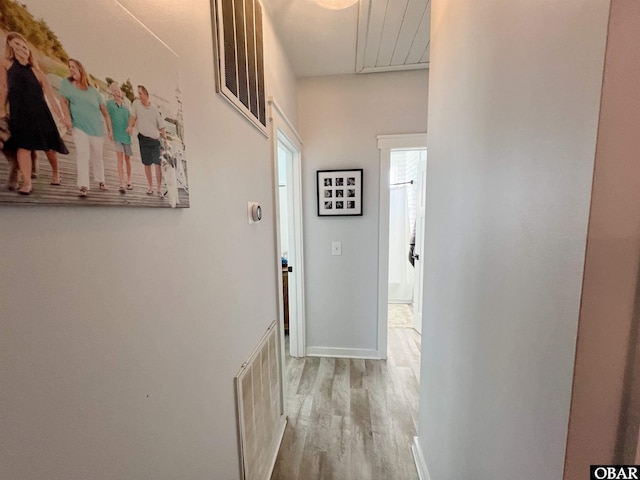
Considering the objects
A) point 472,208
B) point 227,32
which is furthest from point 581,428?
point 227,32

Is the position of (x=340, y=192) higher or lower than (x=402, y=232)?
higher

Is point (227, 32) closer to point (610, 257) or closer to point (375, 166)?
point (610, 257)

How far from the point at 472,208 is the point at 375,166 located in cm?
164

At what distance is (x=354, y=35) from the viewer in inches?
73.0

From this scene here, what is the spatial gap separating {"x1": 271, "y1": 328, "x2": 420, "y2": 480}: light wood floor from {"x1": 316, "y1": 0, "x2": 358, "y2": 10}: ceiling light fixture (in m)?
2.60

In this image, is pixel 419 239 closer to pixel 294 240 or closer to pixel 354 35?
pixel 294 240

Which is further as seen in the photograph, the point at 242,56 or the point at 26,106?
the point at 242,56

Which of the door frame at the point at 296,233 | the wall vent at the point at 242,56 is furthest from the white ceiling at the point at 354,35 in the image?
the door frame at the point at 296,233

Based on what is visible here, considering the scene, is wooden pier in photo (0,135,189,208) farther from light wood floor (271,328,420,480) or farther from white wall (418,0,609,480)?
light wood floor (271,328,420,480)

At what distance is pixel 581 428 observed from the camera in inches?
18.7

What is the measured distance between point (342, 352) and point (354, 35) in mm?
2628

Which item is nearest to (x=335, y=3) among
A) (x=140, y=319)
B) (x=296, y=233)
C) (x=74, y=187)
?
(x=296, y=233)

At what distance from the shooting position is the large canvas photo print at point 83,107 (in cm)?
38

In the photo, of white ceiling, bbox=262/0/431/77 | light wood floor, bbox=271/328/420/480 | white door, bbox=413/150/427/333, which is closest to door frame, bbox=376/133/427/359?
light wood floor, bbox=271/328/420/480
